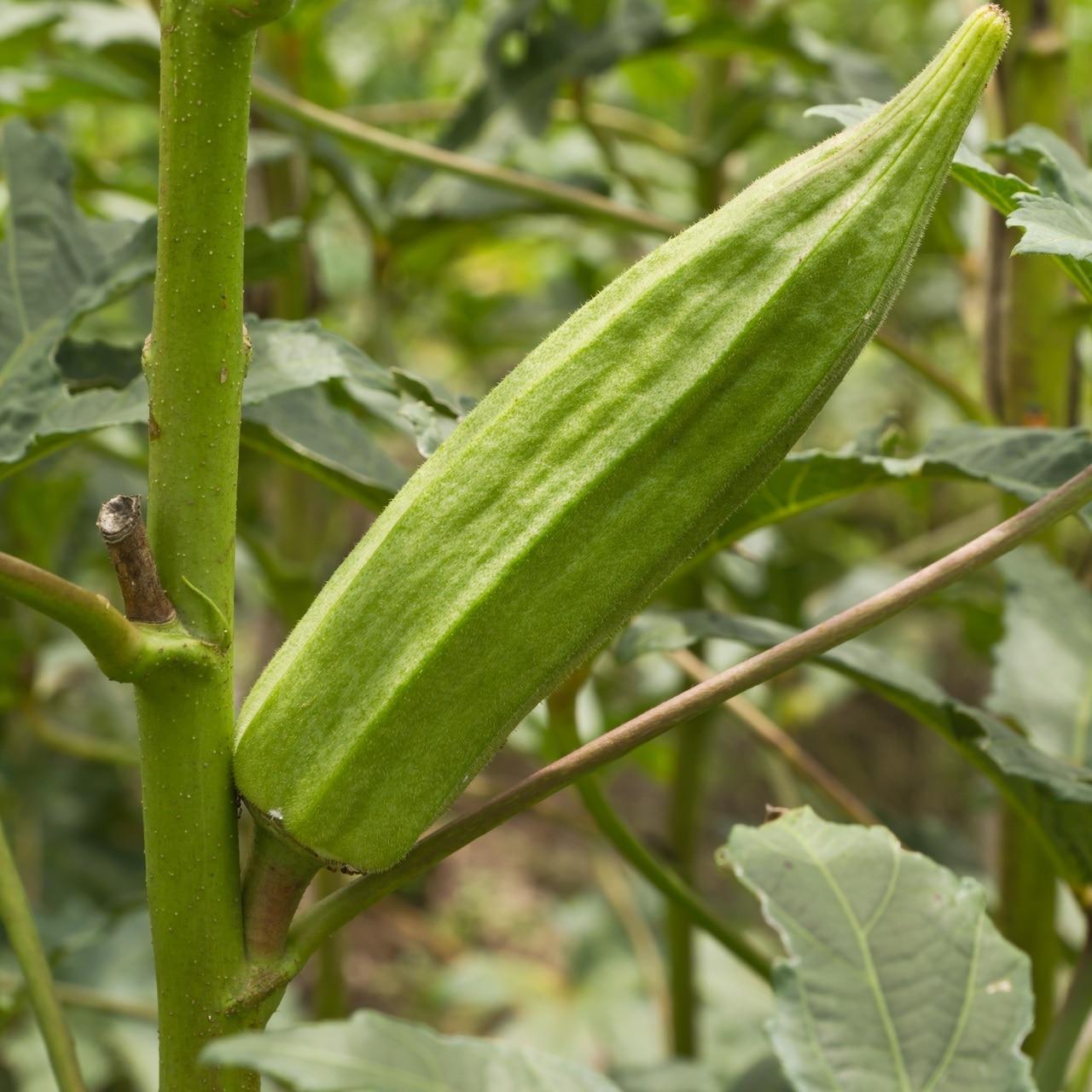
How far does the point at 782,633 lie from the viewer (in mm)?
812

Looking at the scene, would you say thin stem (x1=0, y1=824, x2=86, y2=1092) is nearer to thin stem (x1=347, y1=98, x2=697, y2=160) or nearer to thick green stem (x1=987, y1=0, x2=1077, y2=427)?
thick green stem (x1=987, y1=0, x2=1077, y2=427)

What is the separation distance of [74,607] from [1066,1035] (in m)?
0.57

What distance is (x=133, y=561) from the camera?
20.2 inches

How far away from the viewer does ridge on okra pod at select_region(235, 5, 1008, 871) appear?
550mm

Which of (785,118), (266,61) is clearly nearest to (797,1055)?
(266,61)

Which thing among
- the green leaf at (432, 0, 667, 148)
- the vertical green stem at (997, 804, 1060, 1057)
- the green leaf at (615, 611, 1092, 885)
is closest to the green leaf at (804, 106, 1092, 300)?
the green leaf at (615, 611, 1092, 885)

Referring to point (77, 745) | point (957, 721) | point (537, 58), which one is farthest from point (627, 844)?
point (537, 58)

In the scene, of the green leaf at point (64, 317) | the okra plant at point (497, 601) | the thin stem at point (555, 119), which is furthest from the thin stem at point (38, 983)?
the thin stem at point (555, 119)

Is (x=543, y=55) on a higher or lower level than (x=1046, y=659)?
higher

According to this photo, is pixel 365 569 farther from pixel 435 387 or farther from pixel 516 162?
pixel 516 162

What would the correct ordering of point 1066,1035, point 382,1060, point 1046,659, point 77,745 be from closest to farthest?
point 382,1060 < point 1066,1035 < point 1046,659 < point 77,745

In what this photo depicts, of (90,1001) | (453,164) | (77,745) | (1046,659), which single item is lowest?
(90,1001)

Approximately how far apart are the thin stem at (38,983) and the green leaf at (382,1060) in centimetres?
17

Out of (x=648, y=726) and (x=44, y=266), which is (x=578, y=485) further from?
(x=44, y=266)
